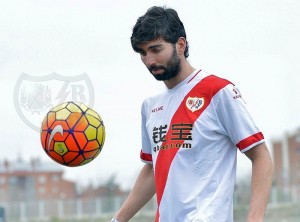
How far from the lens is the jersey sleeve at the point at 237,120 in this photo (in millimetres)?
4238

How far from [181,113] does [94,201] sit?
73.0ft

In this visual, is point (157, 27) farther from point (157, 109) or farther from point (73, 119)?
point (73, 119)

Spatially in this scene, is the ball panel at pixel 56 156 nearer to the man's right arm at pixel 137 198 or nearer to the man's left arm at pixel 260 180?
the man's right arm at pixel 137 198

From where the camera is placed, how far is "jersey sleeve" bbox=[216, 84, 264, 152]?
13.9ft

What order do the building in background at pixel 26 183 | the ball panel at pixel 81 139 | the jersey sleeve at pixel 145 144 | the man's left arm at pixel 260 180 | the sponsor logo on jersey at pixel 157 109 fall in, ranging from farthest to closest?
the building in background at pixel 26 183 < the ball panel at pixel 81 139 < the jersey sleeve at pixel 145 144 < the sponsor logo on jersey at pixel 157 109 < the man's left arm at pixel 260 180

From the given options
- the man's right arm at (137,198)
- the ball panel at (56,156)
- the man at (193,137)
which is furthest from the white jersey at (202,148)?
the ball panel at (56,156)

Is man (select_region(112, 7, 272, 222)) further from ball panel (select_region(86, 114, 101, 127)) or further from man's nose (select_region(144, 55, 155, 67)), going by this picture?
ball panel (select_region(86, 114, 101, 127))

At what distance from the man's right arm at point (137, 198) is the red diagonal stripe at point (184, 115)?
0.44m

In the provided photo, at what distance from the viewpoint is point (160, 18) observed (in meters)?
4.42

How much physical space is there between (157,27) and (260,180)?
96 centimetres

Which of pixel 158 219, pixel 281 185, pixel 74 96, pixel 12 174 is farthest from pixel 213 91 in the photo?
pixel 12 174

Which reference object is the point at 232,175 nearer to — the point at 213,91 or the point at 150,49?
the point at 213,91

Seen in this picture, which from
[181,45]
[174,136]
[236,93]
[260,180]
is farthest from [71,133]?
[260,180]

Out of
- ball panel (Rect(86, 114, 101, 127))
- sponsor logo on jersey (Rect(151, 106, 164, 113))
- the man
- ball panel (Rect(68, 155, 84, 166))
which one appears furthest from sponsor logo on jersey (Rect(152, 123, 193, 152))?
ball panel (Rect(68, 155, 84, 166))
